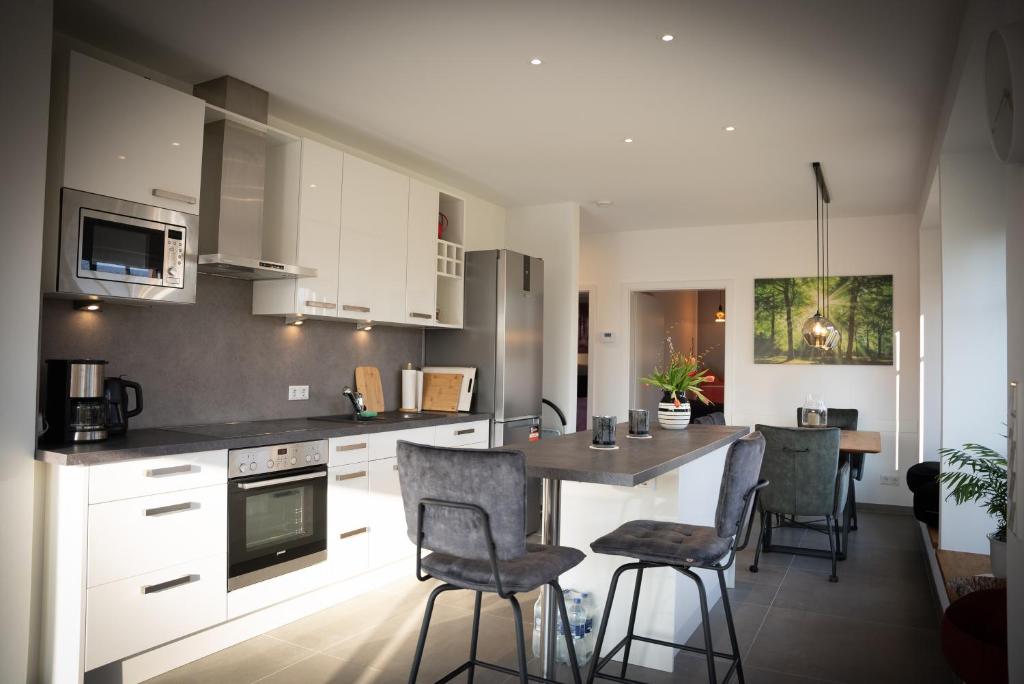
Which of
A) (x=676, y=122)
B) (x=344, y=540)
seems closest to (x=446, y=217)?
(x=676, y=122)

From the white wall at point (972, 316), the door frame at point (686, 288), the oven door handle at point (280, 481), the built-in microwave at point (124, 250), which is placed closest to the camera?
the built-in microwave at point (124, 250)

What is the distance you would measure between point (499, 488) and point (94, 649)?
5.77ft

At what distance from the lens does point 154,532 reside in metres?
2.76

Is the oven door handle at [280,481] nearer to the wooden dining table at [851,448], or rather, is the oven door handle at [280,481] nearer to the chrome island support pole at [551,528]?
the chrome island support pole at [551,528]

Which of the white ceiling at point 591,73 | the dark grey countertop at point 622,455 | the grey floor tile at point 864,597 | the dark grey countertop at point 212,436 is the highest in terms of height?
the white ceiling at point 591,73

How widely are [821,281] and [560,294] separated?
2.49 metres

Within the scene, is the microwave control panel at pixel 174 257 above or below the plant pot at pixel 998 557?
above

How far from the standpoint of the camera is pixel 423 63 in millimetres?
3297

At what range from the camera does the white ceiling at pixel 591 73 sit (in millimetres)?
2816

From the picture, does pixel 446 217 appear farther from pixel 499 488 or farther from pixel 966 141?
pixel 499 488

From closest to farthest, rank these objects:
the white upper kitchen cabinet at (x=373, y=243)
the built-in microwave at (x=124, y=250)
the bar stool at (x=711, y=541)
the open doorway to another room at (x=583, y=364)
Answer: the bar stool at (x=711, y=541)
the built-in microwave at (x=124, y=250)
the white upper kitchen cabinet at (x=373, y=243)
the open doorway to another room at (x=583, y=364)

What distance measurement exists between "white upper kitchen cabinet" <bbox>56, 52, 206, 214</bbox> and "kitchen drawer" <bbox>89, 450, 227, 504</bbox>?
1069 mm

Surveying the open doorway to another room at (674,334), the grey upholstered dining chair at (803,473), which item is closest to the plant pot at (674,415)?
the grey upholstered dining chair at (803,473)

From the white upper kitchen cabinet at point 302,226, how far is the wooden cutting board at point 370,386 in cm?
76
